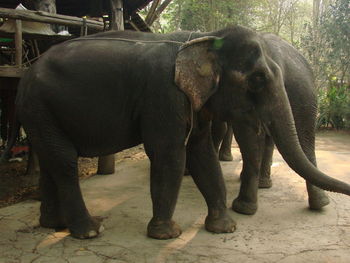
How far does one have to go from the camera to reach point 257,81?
3268 millimetres

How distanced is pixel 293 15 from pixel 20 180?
1776cm

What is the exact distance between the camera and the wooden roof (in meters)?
8.86

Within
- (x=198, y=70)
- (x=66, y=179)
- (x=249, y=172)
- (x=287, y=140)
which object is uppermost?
(x=198, y=70)

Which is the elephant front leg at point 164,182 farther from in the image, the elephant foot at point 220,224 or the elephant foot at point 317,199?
the elephant foot at point 317,199

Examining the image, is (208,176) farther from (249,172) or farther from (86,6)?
(86,6)

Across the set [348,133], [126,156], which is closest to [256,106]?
[126,156]

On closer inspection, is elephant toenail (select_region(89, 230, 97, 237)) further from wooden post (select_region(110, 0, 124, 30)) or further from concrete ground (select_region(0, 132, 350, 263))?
wooden post (select_region(110, 0, 124, 30))

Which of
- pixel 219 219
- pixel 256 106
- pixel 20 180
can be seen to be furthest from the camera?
pixel 20 180

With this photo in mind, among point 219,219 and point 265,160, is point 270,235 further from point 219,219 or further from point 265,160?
point 265,160

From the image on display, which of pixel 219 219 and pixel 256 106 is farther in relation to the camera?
pixel 219 219

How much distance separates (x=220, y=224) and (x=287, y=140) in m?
1.14

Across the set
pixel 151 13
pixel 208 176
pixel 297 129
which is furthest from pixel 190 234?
pixel 151 13

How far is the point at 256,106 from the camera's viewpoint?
3342 millimetres

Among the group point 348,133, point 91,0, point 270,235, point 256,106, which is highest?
point 91,0
